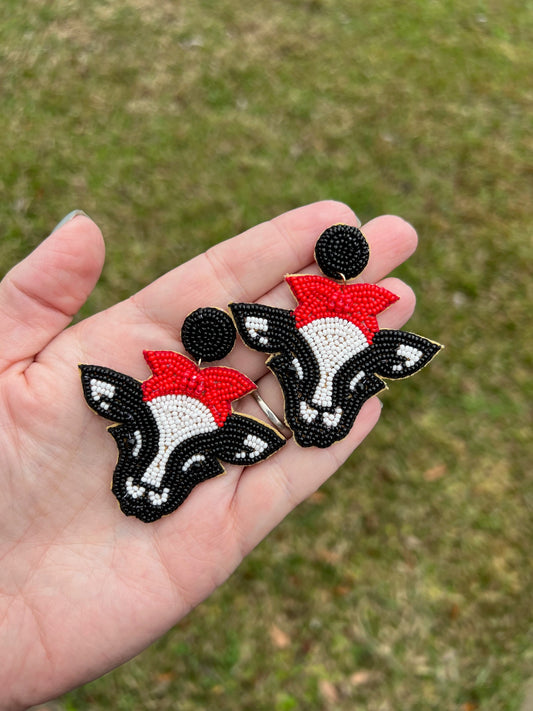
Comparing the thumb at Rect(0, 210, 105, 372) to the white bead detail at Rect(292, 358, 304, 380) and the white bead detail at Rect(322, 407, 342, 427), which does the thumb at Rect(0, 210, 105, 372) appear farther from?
the white bead detail at Rect(322, 407, 342, 427)

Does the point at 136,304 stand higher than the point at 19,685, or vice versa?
A: the point at 136,304

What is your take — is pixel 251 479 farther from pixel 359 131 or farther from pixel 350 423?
pixel 359 131

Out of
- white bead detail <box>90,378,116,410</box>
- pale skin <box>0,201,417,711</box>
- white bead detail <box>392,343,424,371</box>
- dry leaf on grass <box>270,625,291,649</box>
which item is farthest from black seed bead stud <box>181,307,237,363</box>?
dry leaf on grass <box>270,625,291,649</box>

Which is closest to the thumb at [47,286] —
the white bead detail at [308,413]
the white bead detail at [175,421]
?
the white bead detail at [175,421]

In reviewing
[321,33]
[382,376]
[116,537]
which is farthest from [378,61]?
[116,537]

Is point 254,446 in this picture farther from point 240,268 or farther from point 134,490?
point 240,268

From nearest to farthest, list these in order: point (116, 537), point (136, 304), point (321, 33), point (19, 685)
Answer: point (19, 685) < point (116, 537) < point (136, 304) < point (321, 33)

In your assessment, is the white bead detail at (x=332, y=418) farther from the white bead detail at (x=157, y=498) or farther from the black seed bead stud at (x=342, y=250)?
the white bead detail at (x=157, y=498)

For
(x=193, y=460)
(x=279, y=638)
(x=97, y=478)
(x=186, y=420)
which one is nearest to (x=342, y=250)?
(x=186, y=420)
